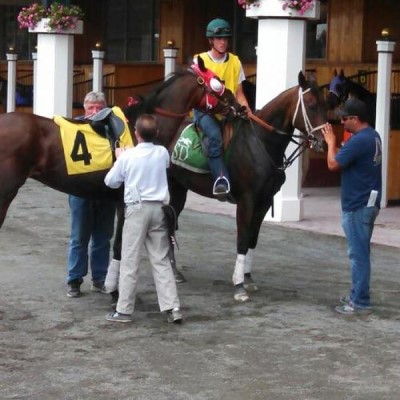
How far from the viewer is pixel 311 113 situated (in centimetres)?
988

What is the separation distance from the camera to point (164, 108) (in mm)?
9352

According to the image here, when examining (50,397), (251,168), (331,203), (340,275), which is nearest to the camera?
(50,397)

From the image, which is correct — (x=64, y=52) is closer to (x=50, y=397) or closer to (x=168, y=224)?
(x=168, y=224)

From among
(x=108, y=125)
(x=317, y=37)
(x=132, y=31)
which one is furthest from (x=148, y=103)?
(x=132, y=31)

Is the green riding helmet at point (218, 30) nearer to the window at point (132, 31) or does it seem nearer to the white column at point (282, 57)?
the white column at point (282, 57)

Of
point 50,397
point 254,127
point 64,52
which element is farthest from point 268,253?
point 64,52

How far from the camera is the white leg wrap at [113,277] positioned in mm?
9188

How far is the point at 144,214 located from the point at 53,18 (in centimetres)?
1191

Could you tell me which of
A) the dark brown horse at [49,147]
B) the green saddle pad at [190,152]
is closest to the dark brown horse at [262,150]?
the green saddle pad at [190,152]

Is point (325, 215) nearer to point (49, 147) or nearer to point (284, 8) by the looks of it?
point (284, 8)

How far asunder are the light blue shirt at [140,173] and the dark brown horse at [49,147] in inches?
20.6

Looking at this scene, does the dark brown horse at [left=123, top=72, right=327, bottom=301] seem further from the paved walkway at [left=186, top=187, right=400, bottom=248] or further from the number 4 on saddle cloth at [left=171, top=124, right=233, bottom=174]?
the paved walkway at [left=186, top=187, right=400, bottom=248]

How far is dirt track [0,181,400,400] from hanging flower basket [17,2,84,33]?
8400mm

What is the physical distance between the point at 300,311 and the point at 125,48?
1739 cm
